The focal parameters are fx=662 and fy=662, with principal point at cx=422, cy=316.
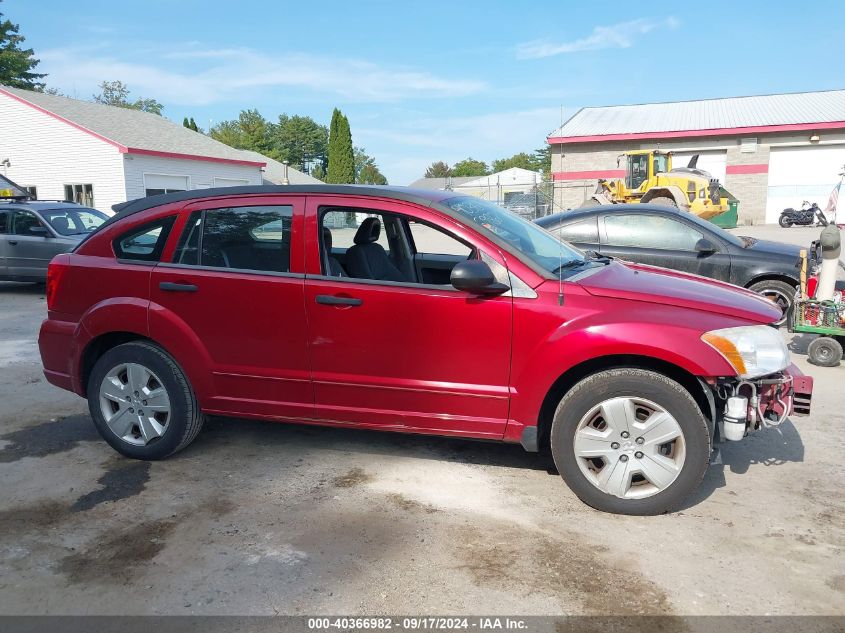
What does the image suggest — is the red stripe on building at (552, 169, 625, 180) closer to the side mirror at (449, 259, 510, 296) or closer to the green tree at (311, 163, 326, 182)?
the side mirror at (449, 259, 510, 296)

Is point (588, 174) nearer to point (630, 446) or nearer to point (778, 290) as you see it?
point (778, 290)

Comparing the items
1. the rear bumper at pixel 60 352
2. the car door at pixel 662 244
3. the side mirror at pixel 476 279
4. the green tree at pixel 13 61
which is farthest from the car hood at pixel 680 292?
the green tree at pixel 13 61

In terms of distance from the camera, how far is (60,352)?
4434 mm

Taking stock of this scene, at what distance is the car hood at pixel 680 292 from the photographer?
3.49m

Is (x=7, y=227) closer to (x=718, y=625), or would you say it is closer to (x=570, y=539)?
(x=570, y=539)

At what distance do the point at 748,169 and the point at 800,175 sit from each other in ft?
7.87

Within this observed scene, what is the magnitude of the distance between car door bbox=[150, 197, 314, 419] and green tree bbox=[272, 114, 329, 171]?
287 ft

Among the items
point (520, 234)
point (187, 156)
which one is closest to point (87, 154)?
point (187, 156)

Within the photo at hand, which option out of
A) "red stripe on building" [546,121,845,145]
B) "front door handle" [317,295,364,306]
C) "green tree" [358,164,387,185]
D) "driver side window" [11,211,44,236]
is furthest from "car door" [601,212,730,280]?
"green tree" [358,164,387,185]

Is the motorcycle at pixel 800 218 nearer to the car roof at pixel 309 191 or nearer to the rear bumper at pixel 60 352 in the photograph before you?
the car roof at pixel 309 191

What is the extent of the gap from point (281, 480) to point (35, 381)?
11.8ft

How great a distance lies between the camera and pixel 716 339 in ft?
11.1

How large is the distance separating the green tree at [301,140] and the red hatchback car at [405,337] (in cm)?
8743

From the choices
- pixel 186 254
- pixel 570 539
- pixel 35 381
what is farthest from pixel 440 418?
pixel 35 381
